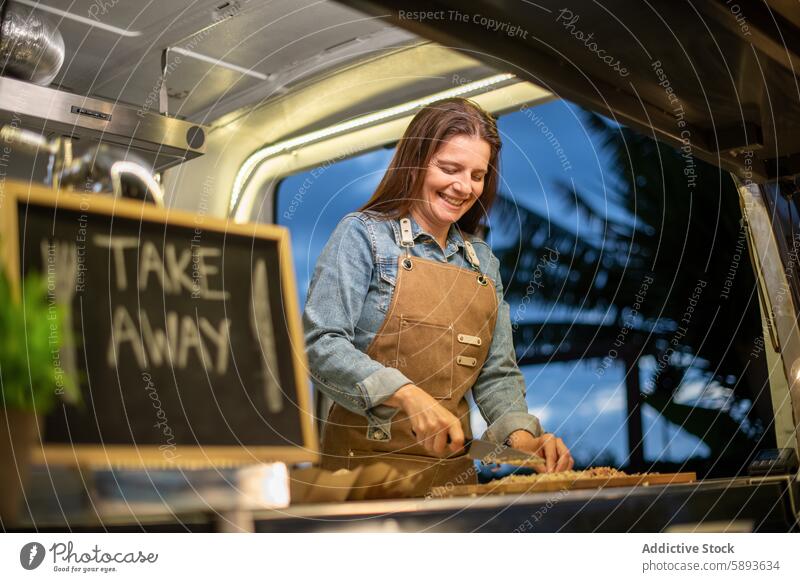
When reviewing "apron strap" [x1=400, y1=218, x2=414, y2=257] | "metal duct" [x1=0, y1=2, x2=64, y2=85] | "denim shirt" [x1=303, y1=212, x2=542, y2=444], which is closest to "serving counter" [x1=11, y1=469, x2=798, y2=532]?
"denim shirt" [x1=303, y1=212, x2=542, y2=444]

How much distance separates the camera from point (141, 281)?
1.07m

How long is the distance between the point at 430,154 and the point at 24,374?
1.79ft

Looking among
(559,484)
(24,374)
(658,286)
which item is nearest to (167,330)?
(24,374)

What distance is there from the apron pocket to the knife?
78 millimetres

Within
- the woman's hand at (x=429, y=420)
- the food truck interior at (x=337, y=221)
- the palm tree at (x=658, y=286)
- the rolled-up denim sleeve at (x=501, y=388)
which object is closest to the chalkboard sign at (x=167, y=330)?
the food truck interior at (x=337, y=221)

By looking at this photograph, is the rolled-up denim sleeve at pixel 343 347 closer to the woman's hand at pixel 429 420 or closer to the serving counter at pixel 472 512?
the woman's hand at pixel 429 420

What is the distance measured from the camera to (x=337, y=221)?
3.77 feet

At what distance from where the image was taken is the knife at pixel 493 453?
1.18 meters

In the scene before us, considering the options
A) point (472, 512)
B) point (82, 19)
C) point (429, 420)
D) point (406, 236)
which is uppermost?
point (82, 19)

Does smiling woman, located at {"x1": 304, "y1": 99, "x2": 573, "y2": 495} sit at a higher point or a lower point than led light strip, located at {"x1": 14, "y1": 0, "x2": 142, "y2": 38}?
lower

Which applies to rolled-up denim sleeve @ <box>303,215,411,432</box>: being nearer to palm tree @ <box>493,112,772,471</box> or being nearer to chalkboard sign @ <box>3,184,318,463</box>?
chalkboard sign @ <box>3,184,318,463</box>

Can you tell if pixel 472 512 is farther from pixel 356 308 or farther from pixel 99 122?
pixel 99 122

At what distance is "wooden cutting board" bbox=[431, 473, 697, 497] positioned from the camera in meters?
1.16
